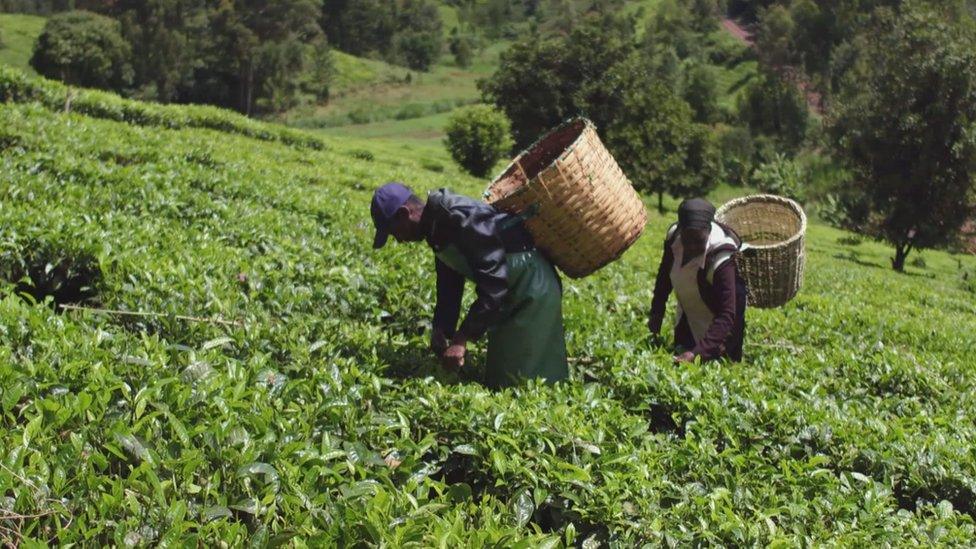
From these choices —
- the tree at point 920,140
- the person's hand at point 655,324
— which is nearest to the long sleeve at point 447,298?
the person's hand at point 655,324

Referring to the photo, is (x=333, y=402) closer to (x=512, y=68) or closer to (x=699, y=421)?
(x=699, y=421)

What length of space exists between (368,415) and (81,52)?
55.4 meters

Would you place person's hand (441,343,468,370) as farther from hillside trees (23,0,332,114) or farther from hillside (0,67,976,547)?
hillside trees (23,0,332,114)

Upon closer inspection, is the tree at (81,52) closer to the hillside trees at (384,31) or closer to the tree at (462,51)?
the hillside trees at (384,31)

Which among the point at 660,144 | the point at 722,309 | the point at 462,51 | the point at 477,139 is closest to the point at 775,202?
the point at 722,309

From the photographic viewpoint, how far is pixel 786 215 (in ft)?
21.8

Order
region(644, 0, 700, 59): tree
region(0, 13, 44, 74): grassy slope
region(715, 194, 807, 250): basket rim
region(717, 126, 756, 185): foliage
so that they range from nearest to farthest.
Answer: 1. region(715, 194, 807, 250): basket rim
2. region(717, 126, 756, 185): foliage
3. region(0, 13, 44, 74): grassy slope
4. region(644, 0, 700, 59): tree

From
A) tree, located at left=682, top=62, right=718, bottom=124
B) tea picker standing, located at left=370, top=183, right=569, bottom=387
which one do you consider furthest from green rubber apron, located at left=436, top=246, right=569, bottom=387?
tree, located at left=682, top=62, right=718, bottom=124

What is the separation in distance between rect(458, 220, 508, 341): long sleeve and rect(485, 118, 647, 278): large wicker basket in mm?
332

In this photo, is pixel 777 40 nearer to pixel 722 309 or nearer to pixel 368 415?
pixel 722 309

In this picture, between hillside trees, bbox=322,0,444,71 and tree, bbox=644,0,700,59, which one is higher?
tree, bbox=644,0,700,59

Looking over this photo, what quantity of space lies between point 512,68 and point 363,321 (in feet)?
123

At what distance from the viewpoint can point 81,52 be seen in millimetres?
50125

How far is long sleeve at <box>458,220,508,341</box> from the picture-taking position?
160 inches
